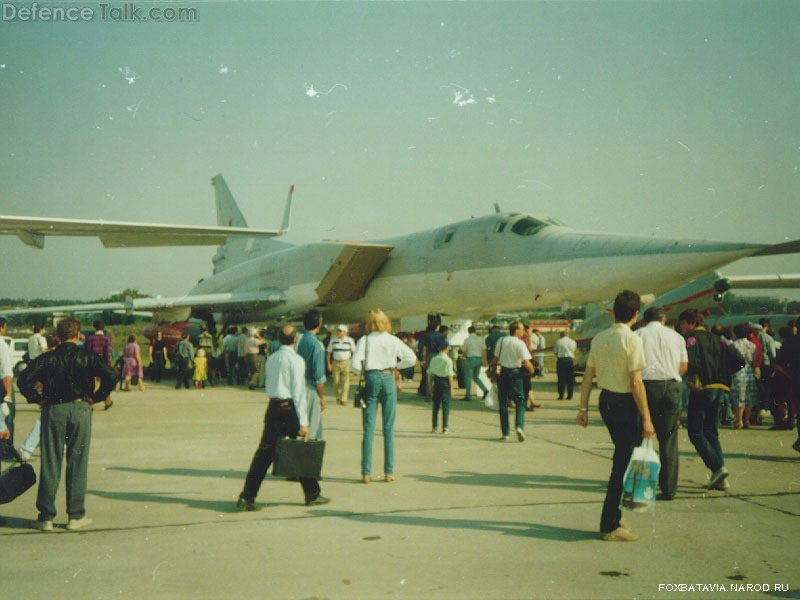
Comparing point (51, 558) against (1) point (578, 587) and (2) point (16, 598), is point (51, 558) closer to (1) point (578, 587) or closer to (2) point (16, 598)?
(2) point (16, 598)

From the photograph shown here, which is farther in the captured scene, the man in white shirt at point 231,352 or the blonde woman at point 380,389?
the man in white shirt at point 231,352

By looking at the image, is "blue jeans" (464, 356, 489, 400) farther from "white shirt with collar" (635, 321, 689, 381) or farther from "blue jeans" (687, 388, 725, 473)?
"white shirt with collar" (635, 321, 689, 381)

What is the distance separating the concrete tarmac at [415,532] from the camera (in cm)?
366

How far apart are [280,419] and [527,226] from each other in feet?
33.1

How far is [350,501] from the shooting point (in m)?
5.58

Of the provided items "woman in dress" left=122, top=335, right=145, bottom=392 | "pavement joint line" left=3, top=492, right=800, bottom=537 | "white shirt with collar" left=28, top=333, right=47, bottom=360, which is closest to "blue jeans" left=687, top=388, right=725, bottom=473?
"pavement joint line" left=3, top=492, right=800, bottom=537

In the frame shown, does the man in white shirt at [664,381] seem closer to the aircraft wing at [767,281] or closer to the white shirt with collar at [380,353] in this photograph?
the white shirt with collar at [380,353]

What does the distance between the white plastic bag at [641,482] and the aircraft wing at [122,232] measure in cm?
376

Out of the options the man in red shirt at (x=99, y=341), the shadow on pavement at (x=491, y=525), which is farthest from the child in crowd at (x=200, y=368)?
the shadow on pavement at (x=491, y=525)

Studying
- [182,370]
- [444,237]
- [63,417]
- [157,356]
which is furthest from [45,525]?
[157,356]

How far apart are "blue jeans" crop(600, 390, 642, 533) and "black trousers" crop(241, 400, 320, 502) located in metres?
2.29

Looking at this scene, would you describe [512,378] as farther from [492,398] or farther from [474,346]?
[474,346]

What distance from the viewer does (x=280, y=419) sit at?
530 cm

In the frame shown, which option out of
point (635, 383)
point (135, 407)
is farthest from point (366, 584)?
point (135, 407)
